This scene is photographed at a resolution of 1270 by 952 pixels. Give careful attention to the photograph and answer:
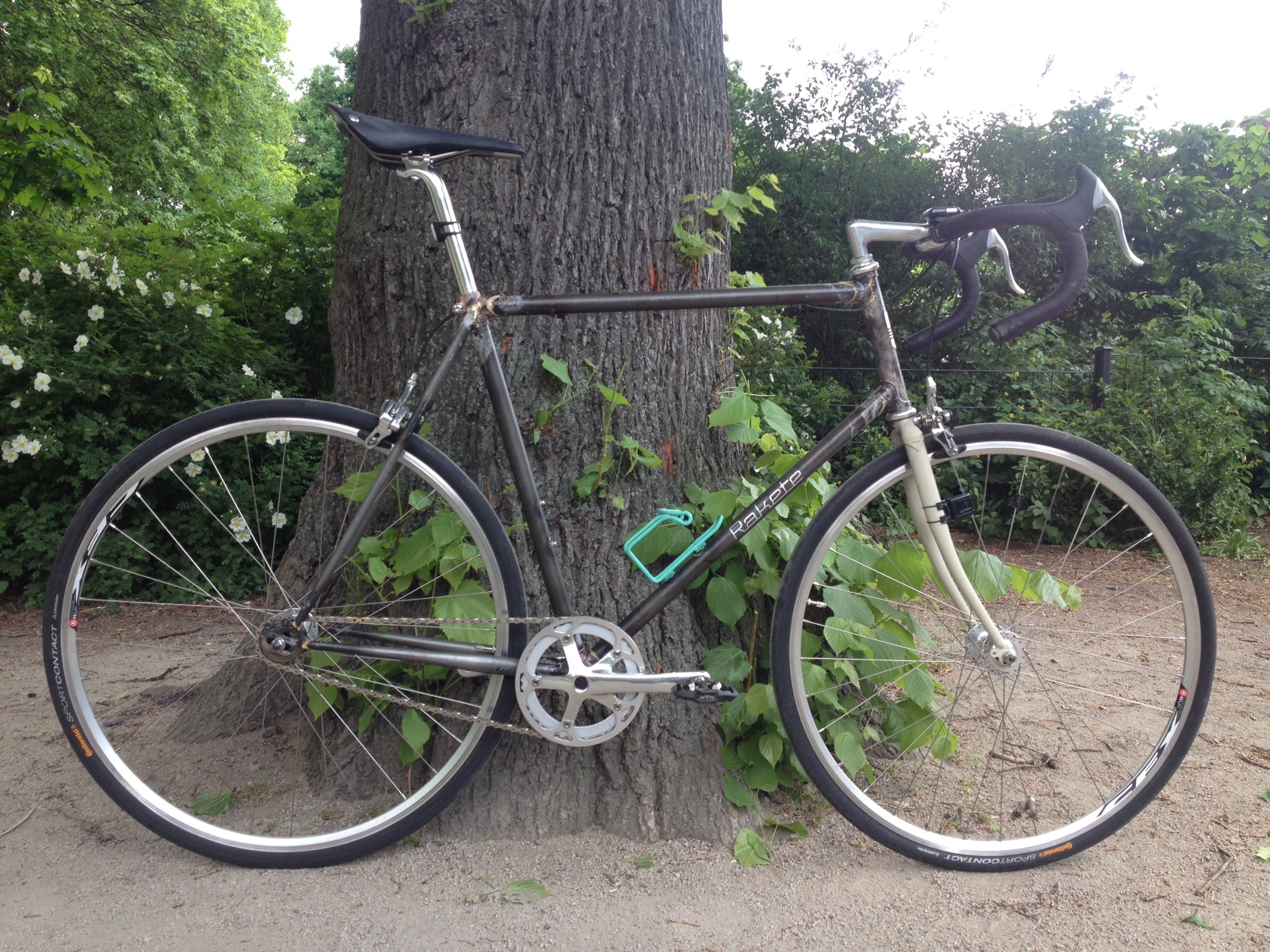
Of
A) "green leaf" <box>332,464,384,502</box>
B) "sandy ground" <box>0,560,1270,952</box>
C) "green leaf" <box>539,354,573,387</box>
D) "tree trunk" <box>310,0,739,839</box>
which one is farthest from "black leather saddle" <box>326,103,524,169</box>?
"sandy ground" <box>0,560,1270,952</box>

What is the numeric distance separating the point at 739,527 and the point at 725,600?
0.24 meters

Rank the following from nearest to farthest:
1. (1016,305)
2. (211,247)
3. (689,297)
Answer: (689,297) → (211,247) → (1016,305)

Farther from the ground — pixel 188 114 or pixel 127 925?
pixel 188 114

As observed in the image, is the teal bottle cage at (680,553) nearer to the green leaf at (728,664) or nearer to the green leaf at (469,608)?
the green leaf at (728,664)

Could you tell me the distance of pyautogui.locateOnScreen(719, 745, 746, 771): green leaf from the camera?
2.25 meters

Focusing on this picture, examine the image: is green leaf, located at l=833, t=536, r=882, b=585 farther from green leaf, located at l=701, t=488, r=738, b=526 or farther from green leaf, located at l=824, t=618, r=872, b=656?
green leaf, located at l=701, t=488, r=738, b=526

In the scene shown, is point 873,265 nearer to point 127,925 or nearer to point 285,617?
point 285,617

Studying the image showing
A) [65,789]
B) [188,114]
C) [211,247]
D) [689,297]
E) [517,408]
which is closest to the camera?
[689,297]

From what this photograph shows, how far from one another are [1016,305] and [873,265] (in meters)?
4.97

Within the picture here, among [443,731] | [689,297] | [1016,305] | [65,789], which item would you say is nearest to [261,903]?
[443,731]

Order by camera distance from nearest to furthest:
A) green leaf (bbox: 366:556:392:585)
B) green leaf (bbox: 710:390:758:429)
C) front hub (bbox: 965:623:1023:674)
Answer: front hub (bbox: 965:623:1023:674), green leaf (bbox: 366:556:392:585), green leaf (bbox: 710:390:758:429)

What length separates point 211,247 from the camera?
505cm

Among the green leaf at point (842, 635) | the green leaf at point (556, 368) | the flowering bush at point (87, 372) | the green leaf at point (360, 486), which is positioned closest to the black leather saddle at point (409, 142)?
the green leaf at point (556, 368)

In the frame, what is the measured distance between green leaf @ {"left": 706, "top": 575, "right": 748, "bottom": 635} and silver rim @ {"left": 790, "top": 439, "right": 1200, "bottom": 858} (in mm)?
173
